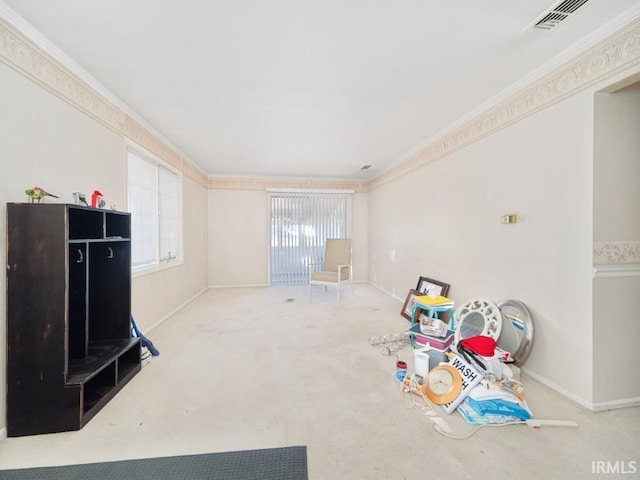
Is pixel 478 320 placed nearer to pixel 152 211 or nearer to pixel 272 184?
pixel 152 211

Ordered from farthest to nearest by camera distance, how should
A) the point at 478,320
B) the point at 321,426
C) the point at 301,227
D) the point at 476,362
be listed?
the point at 301,227 < the point at 478,320 < the point at 476,362 < the point at 321,426

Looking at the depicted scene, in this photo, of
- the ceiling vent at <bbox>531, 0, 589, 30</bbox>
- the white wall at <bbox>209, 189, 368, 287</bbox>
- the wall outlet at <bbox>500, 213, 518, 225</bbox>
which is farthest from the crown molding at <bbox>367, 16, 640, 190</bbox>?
the white wall at <bbox>209, 189, 368, 287</bbox>

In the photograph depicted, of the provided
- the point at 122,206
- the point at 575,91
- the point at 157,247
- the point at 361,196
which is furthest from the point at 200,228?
the point at 575,91

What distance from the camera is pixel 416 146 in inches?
157

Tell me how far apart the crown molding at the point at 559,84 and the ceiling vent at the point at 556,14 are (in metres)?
0.37

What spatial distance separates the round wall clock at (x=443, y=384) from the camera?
6.08ft

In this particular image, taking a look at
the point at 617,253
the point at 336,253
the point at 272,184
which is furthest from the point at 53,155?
the point at 272,184

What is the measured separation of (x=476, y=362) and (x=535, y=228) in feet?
3.87

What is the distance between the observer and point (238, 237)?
19.6 ft

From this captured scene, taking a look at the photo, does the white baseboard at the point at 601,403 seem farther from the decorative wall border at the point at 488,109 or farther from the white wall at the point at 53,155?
the white wall at the point at 53,155

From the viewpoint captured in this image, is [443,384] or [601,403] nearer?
[601,403]

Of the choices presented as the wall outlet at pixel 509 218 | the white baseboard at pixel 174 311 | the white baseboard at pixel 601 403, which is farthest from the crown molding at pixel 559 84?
the white baseboard at pixel 174 311

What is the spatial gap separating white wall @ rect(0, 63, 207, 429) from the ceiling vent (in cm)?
319

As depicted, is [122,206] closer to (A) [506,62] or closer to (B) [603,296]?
(A) [506,62]
